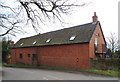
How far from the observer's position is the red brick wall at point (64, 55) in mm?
22612

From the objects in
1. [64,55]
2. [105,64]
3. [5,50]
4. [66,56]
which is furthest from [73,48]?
[5,50]

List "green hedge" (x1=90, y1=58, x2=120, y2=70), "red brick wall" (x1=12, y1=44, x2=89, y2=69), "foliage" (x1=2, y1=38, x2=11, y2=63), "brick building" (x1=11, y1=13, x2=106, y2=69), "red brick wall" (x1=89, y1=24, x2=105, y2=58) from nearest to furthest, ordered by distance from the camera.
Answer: "green hedge" (x1=90, y1=58, x2=120, y2=70) → "red brick wall" (x1=89, y1=24, x2=105, y2=58) → "red brick wall" (x1=12, y1=44, x2=89, y2=69) → "brick building" (x1=11, y1=13, x2=106, y2=69) → "foliage" (x1=2, y1=38, x2=11, y2=63)

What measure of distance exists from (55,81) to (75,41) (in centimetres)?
1305

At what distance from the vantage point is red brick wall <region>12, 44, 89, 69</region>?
22.6m

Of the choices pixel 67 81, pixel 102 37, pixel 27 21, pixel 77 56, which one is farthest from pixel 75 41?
pixel 27 21

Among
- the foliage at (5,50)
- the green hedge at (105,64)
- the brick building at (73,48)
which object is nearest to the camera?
the green hedge at (105,64)

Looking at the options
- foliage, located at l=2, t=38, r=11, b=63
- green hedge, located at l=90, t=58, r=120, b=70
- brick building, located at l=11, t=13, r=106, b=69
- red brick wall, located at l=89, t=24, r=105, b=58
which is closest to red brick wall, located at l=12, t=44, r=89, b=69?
brick building, located at l=11, t=13, r=106, b=69

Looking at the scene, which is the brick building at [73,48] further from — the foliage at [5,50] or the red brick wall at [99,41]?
the foliage at [5,50]

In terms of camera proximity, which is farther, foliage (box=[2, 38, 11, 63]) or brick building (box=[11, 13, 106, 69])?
foliage (box=[2, 38, 11, 63])

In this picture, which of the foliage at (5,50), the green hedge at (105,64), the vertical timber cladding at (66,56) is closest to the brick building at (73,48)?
the vertical timber cladding at (66,56)

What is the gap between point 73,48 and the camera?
2431 cm

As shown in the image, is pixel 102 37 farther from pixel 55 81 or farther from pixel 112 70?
pixel 55 81

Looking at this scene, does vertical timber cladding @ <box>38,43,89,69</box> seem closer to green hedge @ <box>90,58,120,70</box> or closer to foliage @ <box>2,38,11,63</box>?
green hedge @ <box>90,58,120,70</box>

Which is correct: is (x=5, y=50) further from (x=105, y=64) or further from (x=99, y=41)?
(x=105, y=64)
